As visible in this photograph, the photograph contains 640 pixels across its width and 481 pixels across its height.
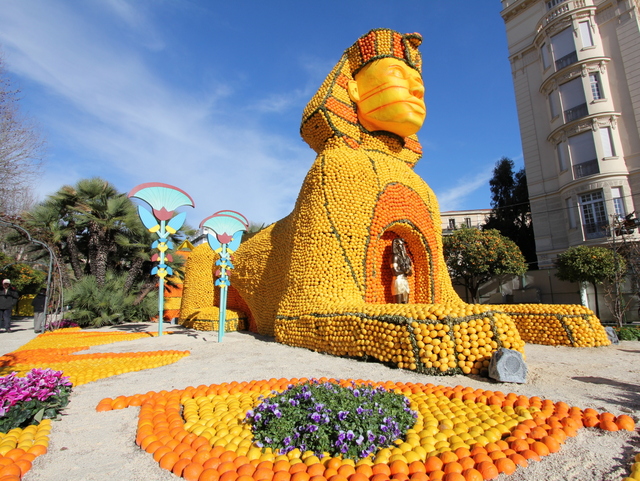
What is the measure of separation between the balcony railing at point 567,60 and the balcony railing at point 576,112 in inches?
99.9

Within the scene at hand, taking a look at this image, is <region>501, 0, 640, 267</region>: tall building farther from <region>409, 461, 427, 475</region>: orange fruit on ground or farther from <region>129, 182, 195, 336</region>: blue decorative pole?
<region>409, 461, 427, 475</region>: orange fruit on ground

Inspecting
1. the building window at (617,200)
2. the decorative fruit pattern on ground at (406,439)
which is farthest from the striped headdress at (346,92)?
the building window at (617,200)

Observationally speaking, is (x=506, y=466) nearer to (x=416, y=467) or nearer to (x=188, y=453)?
(x=416, y=467)

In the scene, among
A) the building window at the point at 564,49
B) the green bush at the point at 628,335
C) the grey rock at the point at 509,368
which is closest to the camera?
the grey rock at the point at 509,368

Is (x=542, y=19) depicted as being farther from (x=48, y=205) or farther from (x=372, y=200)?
(x=48, y=205)

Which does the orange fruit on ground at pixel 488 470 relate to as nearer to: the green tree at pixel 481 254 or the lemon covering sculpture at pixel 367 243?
the lemon covering sculpture at pixel 367 243

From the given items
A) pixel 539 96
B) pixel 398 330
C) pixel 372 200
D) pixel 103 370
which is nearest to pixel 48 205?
pixel 103 370

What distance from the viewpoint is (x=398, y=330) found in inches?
206

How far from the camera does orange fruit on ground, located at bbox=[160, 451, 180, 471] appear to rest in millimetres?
2494

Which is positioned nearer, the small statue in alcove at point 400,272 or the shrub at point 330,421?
the shrub at point 330,421

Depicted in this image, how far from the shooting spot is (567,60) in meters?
20.1

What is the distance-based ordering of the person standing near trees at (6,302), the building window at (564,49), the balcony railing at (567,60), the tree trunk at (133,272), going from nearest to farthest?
the person standing near trees at (6,302)
the tree trunk at (133,272)
the balcony railing at (567,60)
the building window at (564,49)

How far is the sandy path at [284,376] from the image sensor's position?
2.44m

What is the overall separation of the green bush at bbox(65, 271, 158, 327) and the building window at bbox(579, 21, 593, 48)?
25.5 meters
